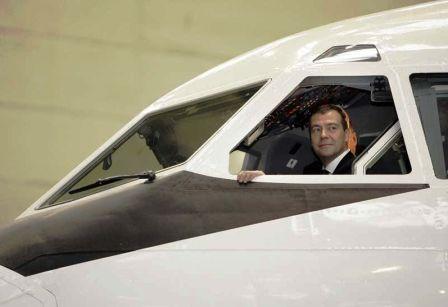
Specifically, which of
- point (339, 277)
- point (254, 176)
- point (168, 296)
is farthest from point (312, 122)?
Answer: point (168, 296)

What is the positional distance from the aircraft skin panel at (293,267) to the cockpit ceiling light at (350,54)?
2.90 ft

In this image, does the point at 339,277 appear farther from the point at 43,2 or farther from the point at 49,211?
the point at 43,2

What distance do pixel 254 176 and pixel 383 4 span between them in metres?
7.24

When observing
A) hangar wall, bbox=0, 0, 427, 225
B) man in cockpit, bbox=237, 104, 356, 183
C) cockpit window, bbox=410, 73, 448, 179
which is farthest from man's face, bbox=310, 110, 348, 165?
→ hangar wall, bbox=0, 0, 427, 225

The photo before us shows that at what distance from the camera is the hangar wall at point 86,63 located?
8430 millimetres

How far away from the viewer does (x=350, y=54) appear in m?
3.38

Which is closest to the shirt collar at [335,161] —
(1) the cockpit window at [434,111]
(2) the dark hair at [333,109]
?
(2) the dark hair at [333,109]

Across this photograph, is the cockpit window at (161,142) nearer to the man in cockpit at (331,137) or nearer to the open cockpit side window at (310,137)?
the open cockpit side window at (310,137)

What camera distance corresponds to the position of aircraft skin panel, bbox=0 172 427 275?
2.92 metres

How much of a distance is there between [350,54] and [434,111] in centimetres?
57

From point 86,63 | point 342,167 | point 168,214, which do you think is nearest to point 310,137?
point 342,167

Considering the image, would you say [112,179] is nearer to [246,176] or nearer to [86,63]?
[246,176]

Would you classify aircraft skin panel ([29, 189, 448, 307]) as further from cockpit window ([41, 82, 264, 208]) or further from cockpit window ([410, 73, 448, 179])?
cockpit window ([41, 82, 264, 208])

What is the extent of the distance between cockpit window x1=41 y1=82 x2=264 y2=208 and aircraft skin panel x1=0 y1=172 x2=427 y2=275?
48 cm
